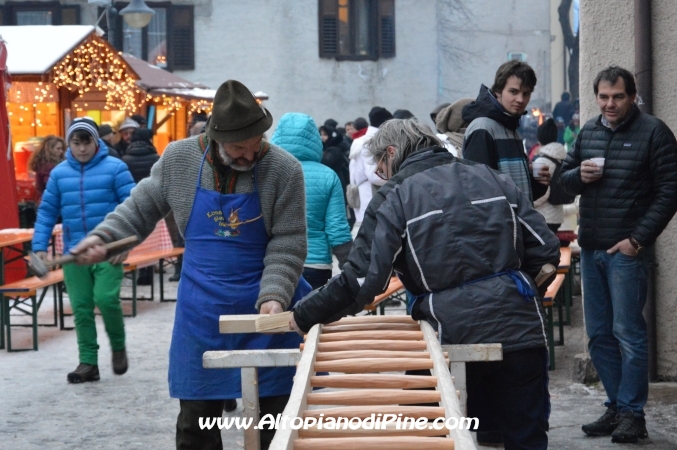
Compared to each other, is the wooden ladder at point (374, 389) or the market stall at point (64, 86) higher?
the market stall at point (64, 86)

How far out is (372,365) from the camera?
12.1 ft

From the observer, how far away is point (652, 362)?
7.58 meters

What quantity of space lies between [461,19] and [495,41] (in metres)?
1.46

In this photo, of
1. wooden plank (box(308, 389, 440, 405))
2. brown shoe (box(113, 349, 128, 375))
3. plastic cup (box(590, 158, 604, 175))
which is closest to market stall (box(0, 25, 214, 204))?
brown shoe (box(113, 349, 128, 375))

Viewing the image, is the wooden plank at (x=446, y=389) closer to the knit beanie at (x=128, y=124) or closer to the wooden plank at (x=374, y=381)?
the wooden plank at (x=374, y=381)

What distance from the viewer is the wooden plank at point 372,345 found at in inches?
156

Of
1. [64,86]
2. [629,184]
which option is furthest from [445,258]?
[64,86]

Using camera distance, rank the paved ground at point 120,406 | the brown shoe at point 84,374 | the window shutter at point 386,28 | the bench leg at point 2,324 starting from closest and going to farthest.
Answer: the paved ground at point 120,406, the brown shoe at point 84,374, the bench leg at point 2,324, the window shutter at point 386,28

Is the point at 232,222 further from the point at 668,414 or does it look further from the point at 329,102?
the point at 329,102

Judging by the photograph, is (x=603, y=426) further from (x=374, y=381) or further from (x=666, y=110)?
(x=374, y=381)

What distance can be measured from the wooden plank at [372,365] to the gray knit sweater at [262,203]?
1185 mm

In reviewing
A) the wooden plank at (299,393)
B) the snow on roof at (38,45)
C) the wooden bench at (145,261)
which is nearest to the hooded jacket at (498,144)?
the wooden plank at (299,393)

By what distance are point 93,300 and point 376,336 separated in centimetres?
492

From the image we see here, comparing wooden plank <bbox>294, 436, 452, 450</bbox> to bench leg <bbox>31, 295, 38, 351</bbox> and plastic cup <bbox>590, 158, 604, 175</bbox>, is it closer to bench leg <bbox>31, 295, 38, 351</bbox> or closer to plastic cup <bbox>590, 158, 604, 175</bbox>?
plastic cup <bbox>590, 158, 604, 175</bbox>
